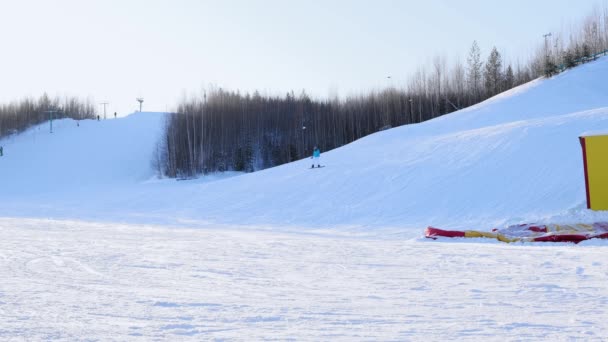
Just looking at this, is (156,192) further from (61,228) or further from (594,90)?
(594,90)

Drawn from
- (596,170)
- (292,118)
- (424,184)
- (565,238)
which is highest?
(292,118)

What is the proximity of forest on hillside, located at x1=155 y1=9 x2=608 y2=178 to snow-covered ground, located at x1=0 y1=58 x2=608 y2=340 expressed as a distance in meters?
16.1

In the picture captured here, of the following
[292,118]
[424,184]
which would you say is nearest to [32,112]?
[292,118]

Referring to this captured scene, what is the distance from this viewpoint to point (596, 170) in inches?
632

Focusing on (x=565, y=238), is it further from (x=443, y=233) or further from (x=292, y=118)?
(x=292, y=118)

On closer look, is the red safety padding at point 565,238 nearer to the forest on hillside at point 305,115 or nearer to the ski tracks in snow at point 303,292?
the ski tracks in snow at point 303,292

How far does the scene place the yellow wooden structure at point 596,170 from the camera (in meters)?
15.9

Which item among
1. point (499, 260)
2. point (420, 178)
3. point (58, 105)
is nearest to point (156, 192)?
point (420, 178)

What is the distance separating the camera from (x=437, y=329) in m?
5.16

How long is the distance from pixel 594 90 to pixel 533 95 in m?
3.66

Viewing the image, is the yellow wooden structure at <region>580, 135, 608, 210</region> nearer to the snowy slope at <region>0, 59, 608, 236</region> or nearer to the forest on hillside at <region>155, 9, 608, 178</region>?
the snowy slope at <region>0, 59, 608, 236</region>

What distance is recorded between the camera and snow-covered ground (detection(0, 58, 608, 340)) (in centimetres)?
548

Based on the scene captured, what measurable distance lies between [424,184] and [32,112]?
184ft

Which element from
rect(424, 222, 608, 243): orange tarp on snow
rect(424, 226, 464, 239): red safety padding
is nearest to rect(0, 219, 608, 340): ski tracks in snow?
rect(424, 222, 608, 243): orange tarp on snow
